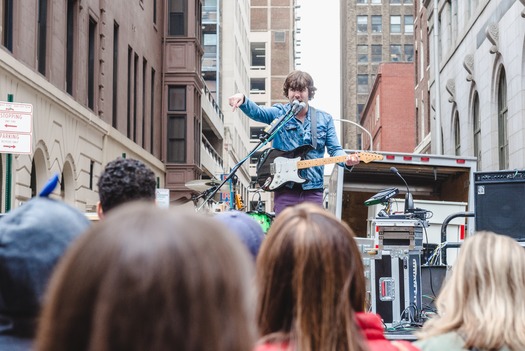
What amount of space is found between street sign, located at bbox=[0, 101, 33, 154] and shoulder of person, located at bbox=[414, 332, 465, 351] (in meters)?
7.68

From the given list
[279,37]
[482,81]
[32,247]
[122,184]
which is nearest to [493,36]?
[482,81]

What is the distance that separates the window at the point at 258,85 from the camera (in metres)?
109

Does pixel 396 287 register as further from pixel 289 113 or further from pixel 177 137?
pixel 177 137

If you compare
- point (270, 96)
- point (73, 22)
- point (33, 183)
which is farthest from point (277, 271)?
point (270, 96)

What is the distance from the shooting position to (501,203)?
943 centimetres

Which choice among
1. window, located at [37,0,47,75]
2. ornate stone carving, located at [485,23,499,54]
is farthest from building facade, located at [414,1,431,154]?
window, located at [37,0,47,75]

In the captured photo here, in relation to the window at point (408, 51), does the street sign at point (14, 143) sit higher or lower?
lower

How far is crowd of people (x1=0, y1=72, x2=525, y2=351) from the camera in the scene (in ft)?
5.27

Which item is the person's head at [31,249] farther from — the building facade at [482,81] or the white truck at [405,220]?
the building facade at [482,81]

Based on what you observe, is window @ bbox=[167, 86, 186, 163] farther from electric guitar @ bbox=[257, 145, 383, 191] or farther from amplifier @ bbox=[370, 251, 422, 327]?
amplifier @ bbox=[370, 251, 422, 327]

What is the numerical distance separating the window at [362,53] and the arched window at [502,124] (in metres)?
87.4

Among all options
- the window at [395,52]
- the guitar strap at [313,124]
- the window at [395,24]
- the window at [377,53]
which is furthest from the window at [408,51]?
the guitar strap at [313,124]

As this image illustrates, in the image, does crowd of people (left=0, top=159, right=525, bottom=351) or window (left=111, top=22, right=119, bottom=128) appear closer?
crowd of people (left=0, top=159, right=525, bottom=351)

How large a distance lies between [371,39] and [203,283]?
372 ft
